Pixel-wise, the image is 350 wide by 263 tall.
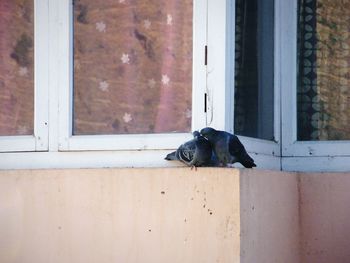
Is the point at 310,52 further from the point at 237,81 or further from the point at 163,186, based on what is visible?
the point at 163,186

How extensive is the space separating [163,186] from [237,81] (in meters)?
0.65

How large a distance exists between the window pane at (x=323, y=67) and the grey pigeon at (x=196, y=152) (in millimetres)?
923

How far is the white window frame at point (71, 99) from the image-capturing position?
4.23 m

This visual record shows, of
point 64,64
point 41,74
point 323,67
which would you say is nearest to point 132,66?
point 64,64

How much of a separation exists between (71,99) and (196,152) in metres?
0.78

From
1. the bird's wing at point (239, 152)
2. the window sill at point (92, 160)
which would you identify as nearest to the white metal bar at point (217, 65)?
the bird's wing at point (239, 152)

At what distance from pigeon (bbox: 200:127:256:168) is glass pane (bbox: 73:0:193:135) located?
21 centimetres

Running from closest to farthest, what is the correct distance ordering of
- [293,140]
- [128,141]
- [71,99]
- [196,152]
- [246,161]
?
[196,152] < [246,161] < [128,141] < [71,99] < [293,140]

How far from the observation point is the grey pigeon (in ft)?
13.2

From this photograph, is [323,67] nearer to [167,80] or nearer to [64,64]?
[167,80]

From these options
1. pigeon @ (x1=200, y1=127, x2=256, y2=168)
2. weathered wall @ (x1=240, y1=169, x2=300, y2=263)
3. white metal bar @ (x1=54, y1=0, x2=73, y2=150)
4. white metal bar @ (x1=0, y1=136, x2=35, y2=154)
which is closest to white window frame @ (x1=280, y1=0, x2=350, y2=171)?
weathered wall @ (x1=240, y1=169, x2=300, y2=263)

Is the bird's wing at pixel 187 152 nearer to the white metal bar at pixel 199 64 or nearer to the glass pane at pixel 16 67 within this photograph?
the white metal bar at pixel 199 64

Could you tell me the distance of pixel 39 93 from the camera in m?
4.55

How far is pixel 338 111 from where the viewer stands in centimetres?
487
